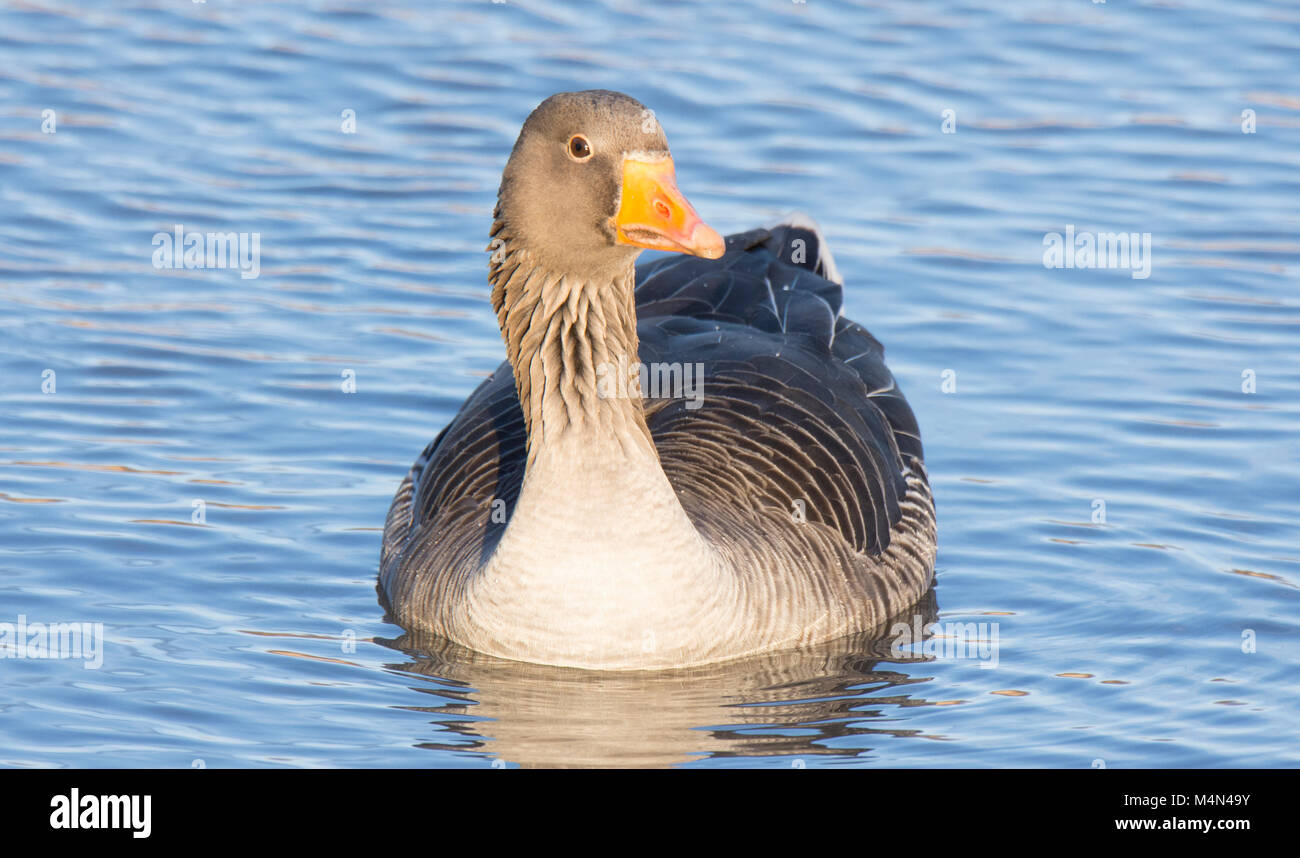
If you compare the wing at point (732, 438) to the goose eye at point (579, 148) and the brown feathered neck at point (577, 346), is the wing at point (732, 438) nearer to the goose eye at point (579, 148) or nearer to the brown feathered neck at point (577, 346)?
the brown feathered neck at point (577, 346)

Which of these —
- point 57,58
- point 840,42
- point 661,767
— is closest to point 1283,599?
point 661,767

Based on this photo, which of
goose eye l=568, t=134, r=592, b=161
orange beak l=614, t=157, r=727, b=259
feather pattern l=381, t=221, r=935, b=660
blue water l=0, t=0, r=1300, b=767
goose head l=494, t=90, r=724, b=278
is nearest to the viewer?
orange beak l=614, t=157, r=727, b=259

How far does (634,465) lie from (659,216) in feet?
3.82

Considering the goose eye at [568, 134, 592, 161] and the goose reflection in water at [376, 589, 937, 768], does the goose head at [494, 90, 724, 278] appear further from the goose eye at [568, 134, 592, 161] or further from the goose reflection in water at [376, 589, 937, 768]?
the goose reflection in water at [376, 589, 937, 768]

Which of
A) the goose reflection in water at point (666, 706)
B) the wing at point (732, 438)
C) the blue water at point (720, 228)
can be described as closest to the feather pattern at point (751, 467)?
the wing at point (732, 438)

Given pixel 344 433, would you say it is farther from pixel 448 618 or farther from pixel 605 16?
pixel 605 16

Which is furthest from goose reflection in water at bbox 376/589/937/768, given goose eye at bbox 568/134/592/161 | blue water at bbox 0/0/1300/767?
goose eye at bbox 568/134/592/161

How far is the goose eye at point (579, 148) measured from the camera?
8641 millimetres

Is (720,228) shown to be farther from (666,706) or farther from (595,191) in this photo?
(666,706)

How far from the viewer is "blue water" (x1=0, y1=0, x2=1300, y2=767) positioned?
8930 mm

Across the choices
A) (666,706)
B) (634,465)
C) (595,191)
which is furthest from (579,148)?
(666,706)

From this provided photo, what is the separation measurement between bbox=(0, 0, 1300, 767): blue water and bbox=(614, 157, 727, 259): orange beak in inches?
80.1

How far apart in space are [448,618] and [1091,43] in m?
12.1

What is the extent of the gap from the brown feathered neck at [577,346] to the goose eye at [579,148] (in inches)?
20.4
